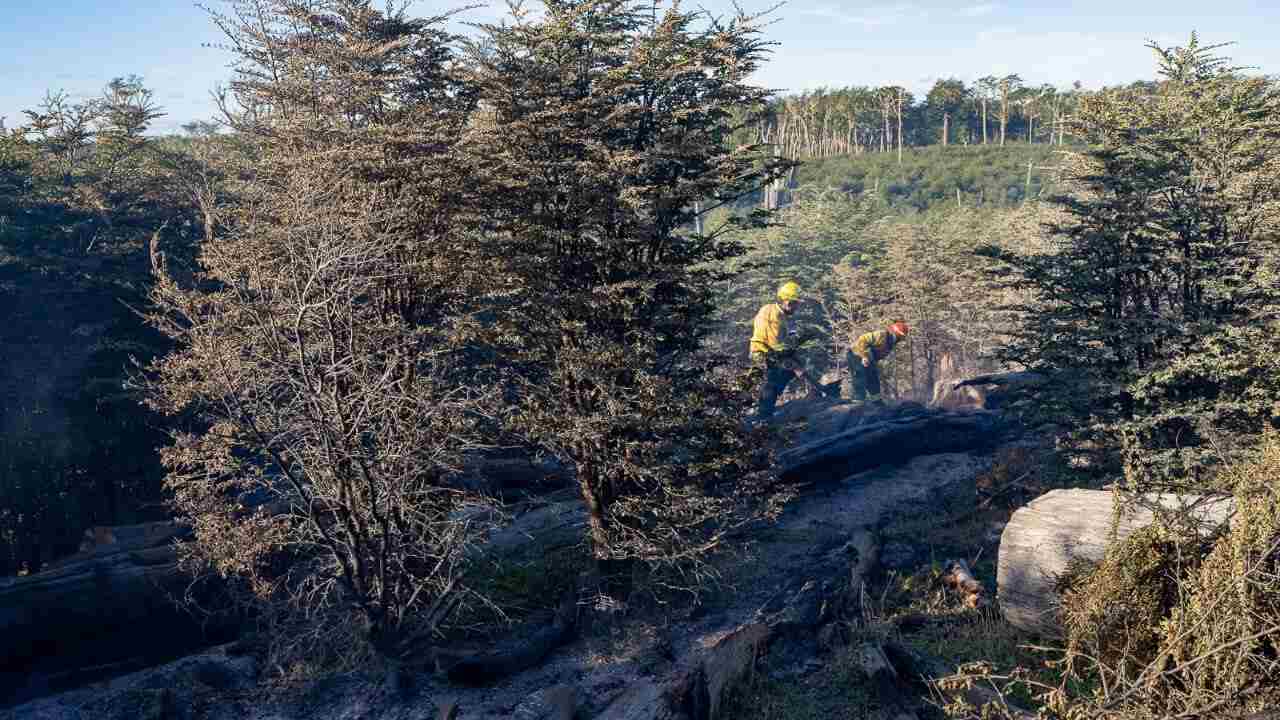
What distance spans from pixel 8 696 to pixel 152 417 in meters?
7.67

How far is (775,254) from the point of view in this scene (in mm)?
37719

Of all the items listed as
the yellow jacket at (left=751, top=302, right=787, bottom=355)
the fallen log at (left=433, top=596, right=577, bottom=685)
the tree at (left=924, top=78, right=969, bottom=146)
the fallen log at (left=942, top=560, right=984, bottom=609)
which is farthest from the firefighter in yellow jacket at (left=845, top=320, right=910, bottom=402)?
the tree at (left=924, top=78, right=969, bottom=146)

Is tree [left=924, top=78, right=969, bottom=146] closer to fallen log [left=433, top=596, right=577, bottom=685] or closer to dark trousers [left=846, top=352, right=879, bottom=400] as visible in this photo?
dark trousers [left=846, top=352, right=879, bottom=400]

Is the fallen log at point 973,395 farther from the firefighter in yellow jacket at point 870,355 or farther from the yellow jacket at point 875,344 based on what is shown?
the yellow jacket at point 875,344

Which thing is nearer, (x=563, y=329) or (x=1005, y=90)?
(x=563, y=329)

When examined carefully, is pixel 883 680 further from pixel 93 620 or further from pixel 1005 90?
pixel 1005 90

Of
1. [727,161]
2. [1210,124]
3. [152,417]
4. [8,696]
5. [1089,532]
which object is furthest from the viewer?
[152,417]

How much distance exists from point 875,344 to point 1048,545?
17133 millimetres

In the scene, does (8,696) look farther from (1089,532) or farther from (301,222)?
(1089,532)

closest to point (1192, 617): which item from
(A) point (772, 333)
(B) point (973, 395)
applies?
(A) point (772, 333)

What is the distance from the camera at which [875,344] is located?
2534 cm

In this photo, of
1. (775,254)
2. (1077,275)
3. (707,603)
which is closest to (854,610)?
(707,603)

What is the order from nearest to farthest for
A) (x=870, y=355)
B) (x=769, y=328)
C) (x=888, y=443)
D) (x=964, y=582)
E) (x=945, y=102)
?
(x=964, y=582)
(x=888, y=443)
(x=769, y=328)
(x=870, y=355)
(x=945, y=102)

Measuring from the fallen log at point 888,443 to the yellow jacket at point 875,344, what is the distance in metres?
4.44
